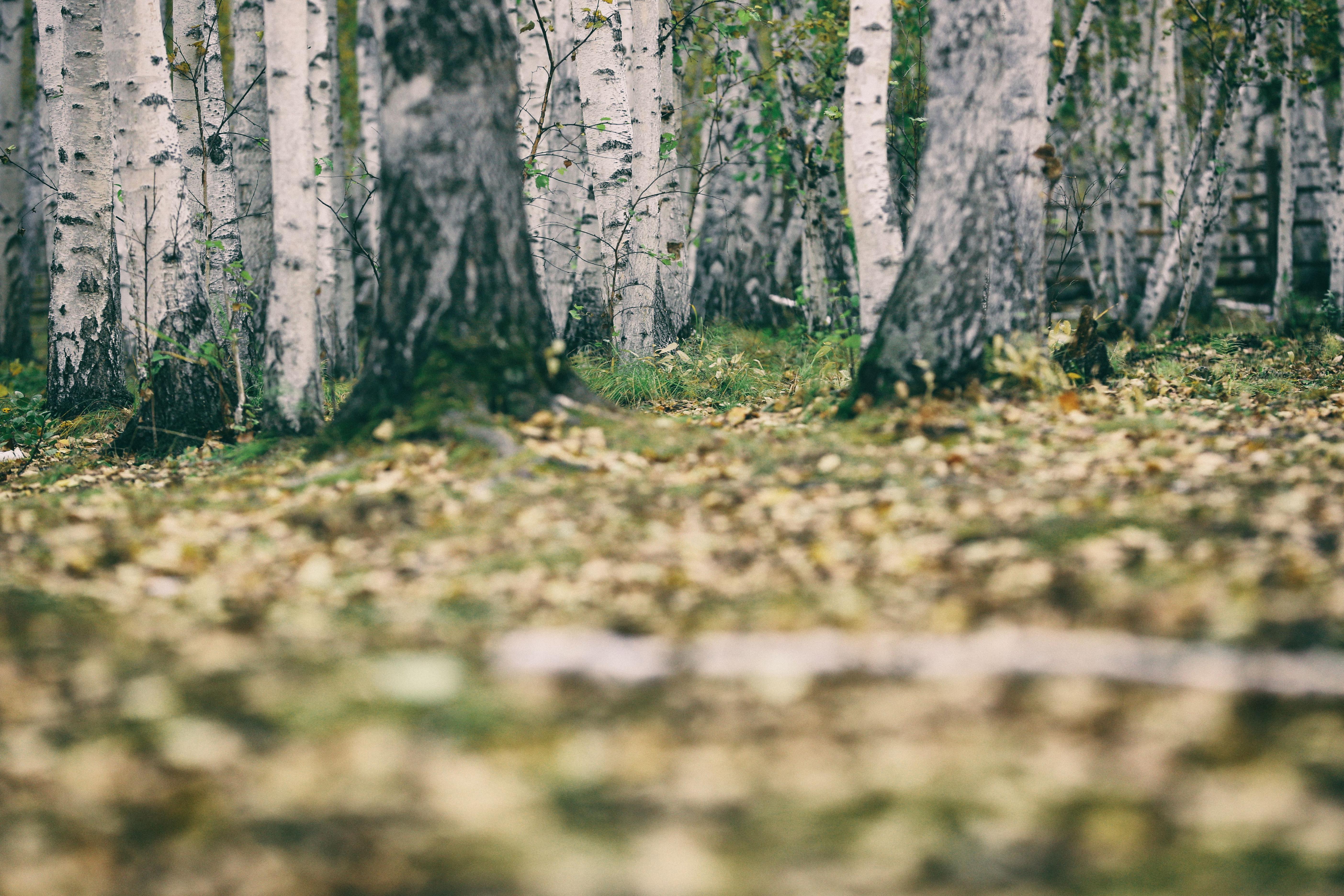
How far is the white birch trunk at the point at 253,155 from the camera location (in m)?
8.72

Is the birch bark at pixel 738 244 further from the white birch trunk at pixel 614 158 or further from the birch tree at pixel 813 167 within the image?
the white birch trunk at pixel 614 158

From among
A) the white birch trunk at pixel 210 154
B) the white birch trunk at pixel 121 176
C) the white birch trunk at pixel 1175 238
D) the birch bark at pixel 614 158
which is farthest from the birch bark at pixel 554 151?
the white birch trunk at pixel 1175 238

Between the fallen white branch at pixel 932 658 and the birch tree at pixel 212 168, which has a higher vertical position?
the birch tree at pixel 212 168

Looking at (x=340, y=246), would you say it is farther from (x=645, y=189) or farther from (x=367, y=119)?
(x=645, y=189)

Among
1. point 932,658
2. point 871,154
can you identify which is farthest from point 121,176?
point 932,658

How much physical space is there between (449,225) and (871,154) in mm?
2734

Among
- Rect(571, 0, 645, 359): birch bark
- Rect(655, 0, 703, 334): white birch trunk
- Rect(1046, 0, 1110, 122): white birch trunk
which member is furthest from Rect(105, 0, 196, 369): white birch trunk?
Rect(1046, 0, 1110, 122): white birch trunk

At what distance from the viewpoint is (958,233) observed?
5.20 m

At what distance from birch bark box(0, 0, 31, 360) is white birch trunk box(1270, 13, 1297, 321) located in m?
13.2

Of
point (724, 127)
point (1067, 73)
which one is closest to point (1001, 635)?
point (1067, 73)

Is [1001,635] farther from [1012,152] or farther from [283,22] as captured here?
[283,22]

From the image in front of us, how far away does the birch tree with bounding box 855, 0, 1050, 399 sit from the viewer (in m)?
5.17

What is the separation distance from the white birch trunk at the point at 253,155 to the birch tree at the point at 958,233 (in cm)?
568

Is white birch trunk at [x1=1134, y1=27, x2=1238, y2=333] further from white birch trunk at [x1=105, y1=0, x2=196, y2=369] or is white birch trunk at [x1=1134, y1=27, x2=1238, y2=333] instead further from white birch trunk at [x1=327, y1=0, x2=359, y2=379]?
white birch trunk at [x1=105, y1=0, x2=196, y2=369]
